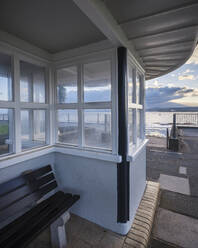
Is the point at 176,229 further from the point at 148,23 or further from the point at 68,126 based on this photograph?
the point at 148,23

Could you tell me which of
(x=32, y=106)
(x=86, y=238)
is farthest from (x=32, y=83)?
(x=86, y=238)

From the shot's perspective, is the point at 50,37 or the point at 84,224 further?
the point at 84,224

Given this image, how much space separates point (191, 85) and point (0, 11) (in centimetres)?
2315

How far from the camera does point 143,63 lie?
6.98 ft

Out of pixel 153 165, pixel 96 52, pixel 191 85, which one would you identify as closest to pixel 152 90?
pixel 191 85

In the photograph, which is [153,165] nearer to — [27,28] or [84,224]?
[84,224]

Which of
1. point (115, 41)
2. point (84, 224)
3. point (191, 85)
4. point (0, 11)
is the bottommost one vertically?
point (84, 224)

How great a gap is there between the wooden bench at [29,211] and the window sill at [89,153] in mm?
364

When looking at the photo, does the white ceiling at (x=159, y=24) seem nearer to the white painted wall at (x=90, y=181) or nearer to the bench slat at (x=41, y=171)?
the white painted wall at (x=90, y=181)

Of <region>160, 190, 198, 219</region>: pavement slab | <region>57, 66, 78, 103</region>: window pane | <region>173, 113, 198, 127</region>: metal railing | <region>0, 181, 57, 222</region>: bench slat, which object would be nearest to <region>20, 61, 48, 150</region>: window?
<region>57, 66, 78, 103</region>: window pane

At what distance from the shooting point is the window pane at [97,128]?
166 centimetres

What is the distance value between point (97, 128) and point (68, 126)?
1.43 feet

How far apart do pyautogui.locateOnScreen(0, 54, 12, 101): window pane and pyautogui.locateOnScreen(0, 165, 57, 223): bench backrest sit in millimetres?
866

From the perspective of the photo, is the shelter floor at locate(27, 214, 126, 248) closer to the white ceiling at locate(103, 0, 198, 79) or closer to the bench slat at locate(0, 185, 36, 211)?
the bench slat at locate(0, 185, 36, 211)
